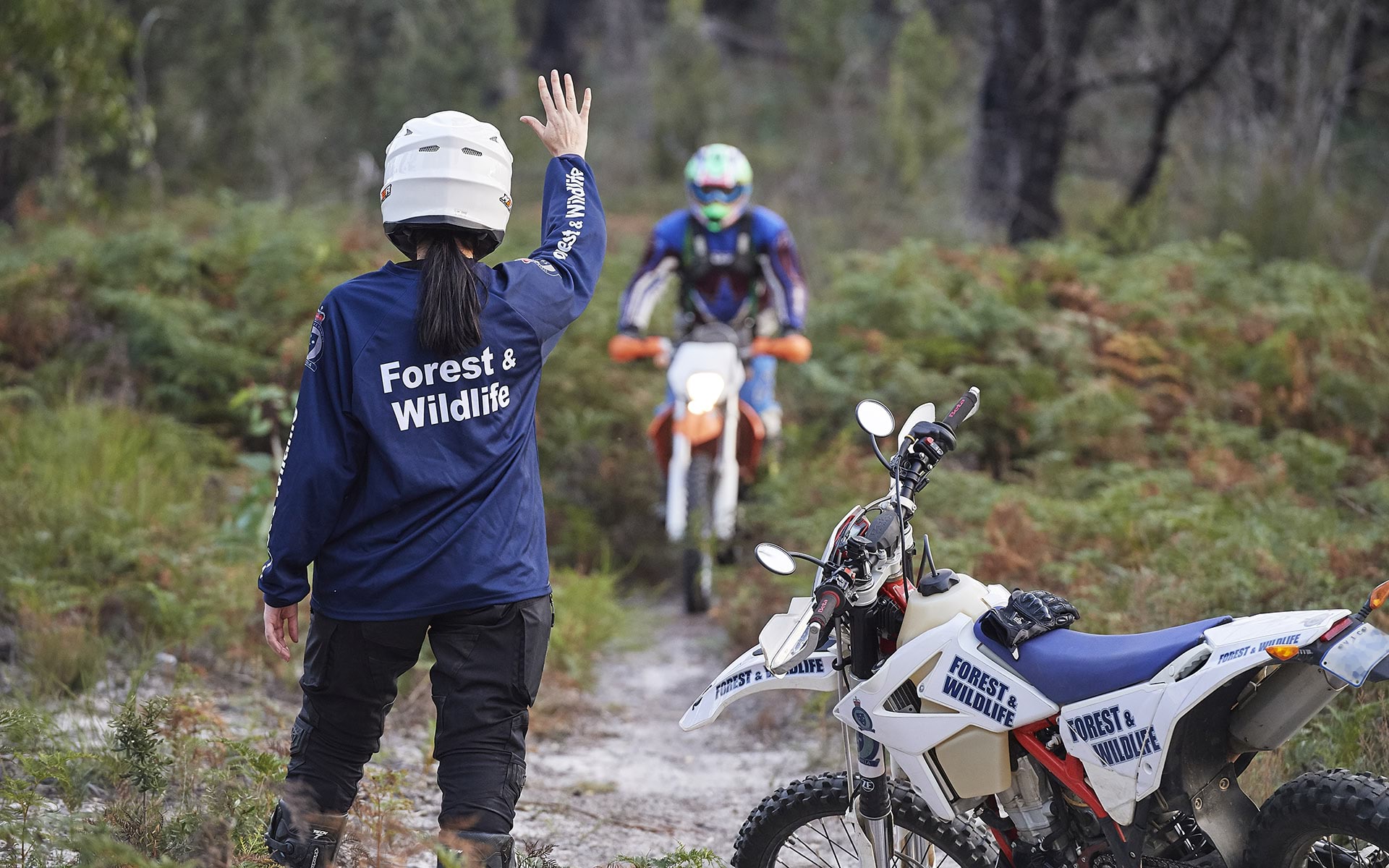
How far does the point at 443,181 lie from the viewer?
318cm

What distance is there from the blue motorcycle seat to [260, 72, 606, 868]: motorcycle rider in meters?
1.18

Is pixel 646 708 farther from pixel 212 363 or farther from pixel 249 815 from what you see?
pixel 212 363

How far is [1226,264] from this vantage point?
11070 millimetres

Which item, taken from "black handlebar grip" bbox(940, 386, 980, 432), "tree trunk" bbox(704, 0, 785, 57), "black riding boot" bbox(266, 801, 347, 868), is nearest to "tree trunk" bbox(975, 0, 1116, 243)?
"black handlebar grip" bbox(940, 386, 980, 432)

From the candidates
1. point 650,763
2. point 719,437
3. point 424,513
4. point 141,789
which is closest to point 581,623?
point 650,763

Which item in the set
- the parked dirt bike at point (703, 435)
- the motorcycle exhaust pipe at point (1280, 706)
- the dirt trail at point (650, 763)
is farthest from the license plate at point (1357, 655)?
the parked dirt bike at point (703, 435)

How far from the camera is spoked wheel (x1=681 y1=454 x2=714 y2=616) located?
7.29m

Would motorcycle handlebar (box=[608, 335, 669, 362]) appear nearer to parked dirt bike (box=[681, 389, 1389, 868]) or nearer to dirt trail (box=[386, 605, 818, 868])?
dirt trail (box=[386, 605, 818, 868])

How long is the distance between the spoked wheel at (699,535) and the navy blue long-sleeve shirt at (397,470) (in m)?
4.06

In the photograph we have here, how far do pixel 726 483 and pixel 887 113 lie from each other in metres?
15.9

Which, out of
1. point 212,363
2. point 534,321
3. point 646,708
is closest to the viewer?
point 534,321

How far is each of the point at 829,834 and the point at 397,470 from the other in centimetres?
154

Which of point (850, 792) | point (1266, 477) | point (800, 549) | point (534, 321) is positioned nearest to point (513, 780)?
point (850, 792)

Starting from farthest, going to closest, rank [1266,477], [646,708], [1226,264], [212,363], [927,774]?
[1226,264]
[212,363]
[1266,477]
[646,708]
[927,774]
